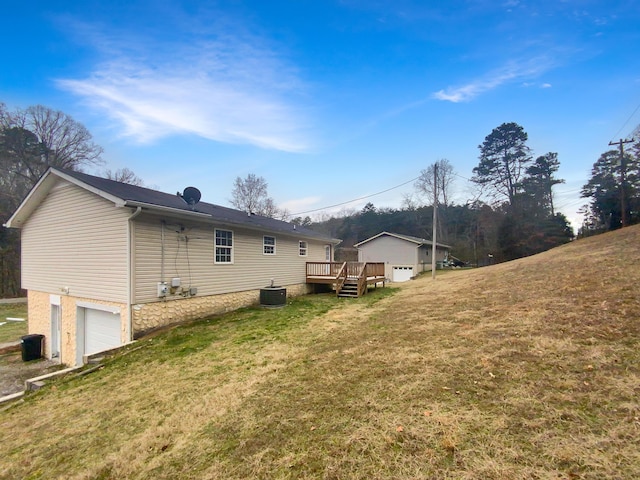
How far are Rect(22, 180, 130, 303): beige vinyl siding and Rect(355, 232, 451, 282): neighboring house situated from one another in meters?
22.8

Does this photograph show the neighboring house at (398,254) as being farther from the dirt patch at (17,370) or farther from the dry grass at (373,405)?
the dirt patch at (17,370)

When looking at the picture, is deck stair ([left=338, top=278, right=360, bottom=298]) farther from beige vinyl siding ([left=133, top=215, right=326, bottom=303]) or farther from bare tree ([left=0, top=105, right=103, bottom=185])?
bare tree ([left=0, top=105, right=103, bottom=185])

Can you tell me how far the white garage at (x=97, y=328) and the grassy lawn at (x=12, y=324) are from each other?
23.8ft

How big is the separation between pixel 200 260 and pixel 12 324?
51.4ft

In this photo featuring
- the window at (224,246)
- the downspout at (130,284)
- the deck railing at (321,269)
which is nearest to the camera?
the downspout at (130,284)

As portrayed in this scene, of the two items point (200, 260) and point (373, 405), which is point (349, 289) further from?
point (373, 405)

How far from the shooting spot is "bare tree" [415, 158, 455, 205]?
1459 inches

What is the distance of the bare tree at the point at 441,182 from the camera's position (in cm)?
3706

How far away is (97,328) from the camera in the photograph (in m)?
9.41

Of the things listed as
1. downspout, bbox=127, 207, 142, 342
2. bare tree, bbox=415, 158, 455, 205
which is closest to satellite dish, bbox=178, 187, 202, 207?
downspout, bbox=127, 207, 142, 342

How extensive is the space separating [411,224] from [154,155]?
3534 cm

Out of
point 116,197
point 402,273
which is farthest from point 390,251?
point 116,197

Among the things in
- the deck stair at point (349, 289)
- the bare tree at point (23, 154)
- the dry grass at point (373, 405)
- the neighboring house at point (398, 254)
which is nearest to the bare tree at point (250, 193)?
the neighboring house at point (398, 254)

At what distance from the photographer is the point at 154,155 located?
58.3 ft
